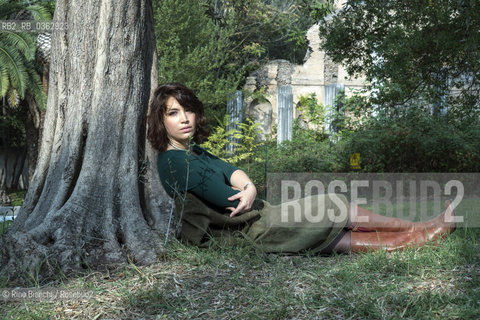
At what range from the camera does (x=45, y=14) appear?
1227 cm

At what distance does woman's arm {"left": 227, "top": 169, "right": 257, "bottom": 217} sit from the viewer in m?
3.09

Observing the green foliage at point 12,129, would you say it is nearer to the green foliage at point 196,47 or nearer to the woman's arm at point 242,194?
the green foliage at point 196,47

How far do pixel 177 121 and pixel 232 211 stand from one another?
0.79 m

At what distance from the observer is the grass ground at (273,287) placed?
2.21 metres

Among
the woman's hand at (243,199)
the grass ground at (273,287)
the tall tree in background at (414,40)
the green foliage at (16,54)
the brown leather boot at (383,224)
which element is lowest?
the grass ground at (273,287)

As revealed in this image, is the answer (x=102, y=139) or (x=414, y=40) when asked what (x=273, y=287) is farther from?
(x=414, y=40)

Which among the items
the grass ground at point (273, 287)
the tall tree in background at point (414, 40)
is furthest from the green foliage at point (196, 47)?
the grass ground at point (273, 287)

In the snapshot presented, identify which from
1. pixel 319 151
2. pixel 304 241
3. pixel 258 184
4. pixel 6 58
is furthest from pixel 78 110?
pixel 6 58

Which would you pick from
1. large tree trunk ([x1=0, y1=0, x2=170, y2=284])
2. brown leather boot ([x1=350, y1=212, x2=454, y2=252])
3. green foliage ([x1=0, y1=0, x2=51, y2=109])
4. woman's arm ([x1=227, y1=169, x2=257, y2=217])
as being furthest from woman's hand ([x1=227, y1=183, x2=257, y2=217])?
green foliage ([x1=0, y1=0, x2=51, y2=109])

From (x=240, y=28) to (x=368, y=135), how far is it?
439 inches

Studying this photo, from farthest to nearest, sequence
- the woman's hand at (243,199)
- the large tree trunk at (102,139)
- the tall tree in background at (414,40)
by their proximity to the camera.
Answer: the tall tree in background at (414,40) → the woman's hand at (243,199) → the large tree trunk at (102,139)
